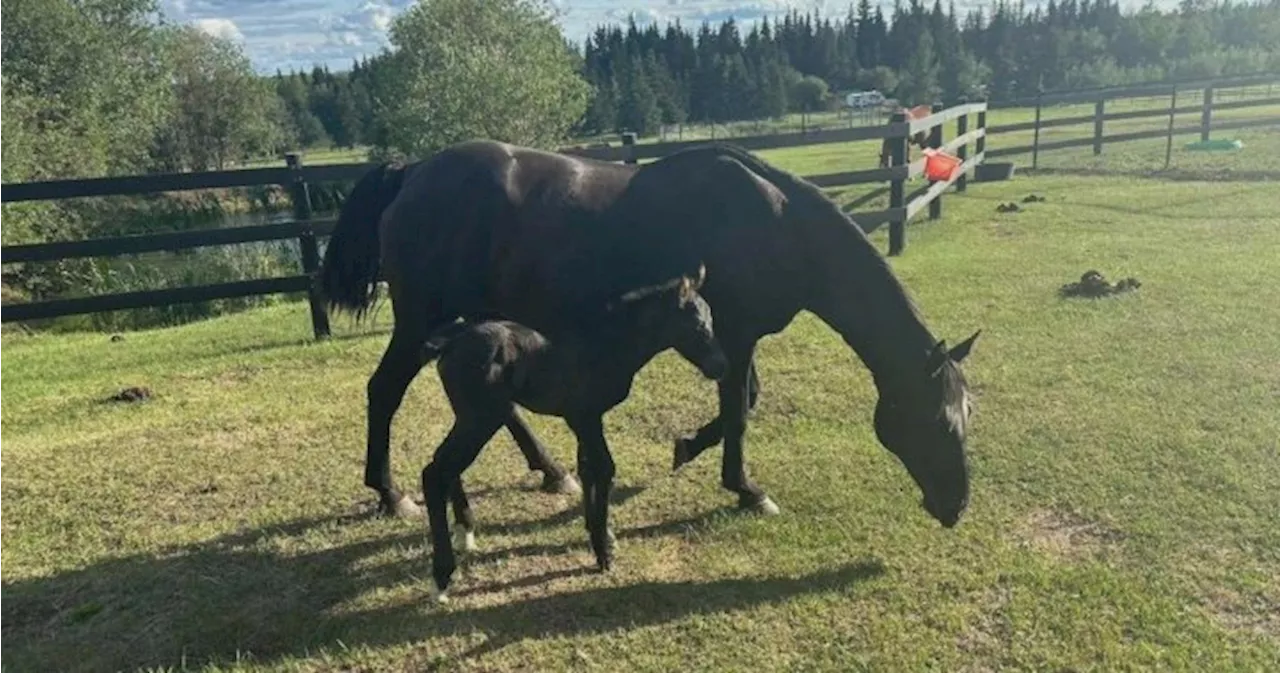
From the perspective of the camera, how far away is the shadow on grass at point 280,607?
349 centimetres

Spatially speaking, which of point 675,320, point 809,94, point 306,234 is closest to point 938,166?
point 306,234

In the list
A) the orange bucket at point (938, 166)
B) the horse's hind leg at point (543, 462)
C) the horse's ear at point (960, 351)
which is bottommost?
the horse's hind leg at point (543, 462)

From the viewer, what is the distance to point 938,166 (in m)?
12.7

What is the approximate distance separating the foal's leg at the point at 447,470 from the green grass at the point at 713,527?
165mm

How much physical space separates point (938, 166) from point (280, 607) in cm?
1124

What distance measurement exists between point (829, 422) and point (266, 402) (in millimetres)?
4109

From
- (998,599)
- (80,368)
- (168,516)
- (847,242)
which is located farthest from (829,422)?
(80,368)

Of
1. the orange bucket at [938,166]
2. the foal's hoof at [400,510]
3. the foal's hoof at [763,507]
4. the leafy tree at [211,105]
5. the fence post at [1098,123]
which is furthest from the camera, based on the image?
the leafy tree at [211,105]

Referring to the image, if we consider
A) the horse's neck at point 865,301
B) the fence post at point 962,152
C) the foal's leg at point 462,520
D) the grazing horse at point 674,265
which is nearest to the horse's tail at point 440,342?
the grazing horse at point 674,265

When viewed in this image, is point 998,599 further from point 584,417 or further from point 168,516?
point 168,516

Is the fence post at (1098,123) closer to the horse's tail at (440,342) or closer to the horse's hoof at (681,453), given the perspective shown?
the horse's hoof at (681,453)

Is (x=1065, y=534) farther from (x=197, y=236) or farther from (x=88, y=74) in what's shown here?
(x=88, y=74)

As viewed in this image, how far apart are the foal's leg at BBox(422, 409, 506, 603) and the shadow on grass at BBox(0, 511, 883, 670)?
0.16 m

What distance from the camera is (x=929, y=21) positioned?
101250 mm
